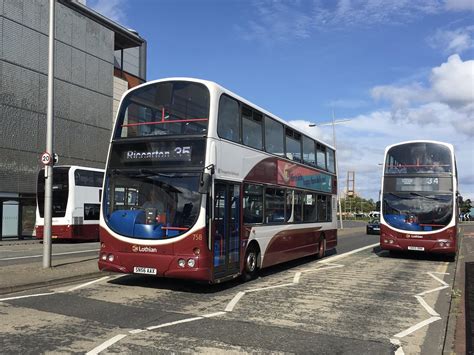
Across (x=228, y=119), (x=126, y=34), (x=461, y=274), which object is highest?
(x=126, y=34)

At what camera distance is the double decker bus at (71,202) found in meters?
23.3

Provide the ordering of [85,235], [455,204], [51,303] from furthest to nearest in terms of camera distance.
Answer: [85,235], [455,204], [51,303]

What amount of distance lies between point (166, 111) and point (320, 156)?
8202 mm

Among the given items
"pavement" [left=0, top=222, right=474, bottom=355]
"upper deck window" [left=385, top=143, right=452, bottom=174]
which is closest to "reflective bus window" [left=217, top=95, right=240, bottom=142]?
"pavement" [left=0, top=222, right=474, bottom=355]

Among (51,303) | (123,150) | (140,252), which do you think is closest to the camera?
(51,303)

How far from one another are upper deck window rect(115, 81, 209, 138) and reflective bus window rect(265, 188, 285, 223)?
3.22 m

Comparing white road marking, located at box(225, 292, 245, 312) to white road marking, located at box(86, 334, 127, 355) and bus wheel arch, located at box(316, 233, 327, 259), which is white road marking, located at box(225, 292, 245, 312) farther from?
bus wheel arch, located at box(316, 233, 327, 259)

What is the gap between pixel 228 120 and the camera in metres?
10.3

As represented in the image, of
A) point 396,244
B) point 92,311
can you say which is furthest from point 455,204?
point 92,311

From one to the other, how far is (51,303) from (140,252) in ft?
6.07

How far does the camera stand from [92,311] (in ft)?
25.2

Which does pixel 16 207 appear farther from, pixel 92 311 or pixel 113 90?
pixel 92 311

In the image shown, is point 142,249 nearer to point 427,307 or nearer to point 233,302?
point 233,302

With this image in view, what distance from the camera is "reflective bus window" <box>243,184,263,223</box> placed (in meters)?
10.9
